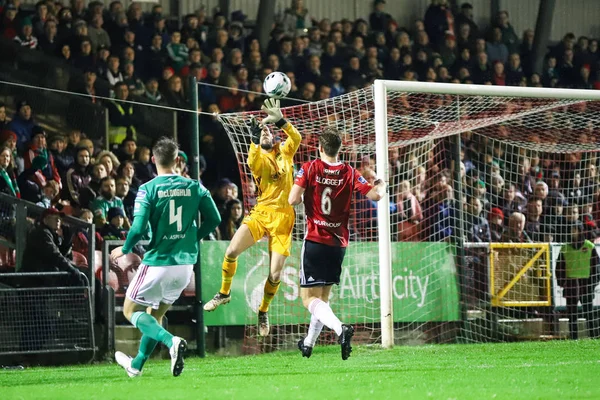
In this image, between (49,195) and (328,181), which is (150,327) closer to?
(328,181)

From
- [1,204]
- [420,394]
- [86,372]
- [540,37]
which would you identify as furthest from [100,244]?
[540,37]

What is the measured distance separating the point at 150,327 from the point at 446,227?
7997mm

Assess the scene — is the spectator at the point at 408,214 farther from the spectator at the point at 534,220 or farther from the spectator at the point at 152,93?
the spectator at the point at 152,93

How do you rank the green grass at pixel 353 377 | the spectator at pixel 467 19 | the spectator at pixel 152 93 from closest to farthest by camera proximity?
the green grass at pixel 353 377 → the spectator at pixel 152 93 → the spectator at pixel 467 19

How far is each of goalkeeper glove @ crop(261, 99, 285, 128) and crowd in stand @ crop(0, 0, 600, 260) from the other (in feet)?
7.10

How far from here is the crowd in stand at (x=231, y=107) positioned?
14953mm

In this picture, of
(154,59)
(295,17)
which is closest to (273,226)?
(154,59)

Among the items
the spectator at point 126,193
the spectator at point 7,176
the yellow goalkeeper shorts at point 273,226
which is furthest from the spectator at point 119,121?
the yellow goalkeeper shorts at point 273,226

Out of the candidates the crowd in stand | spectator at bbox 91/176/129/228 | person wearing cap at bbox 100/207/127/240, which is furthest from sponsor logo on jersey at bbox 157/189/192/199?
spectator at bbox 91/176/129/228

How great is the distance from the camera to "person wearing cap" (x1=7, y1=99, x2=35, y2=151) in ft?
50.5

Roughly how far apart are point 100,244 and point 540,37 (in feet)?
45.7

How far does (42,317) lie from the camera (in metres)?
13.1

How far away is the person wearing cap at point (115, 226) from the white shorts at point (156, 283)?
16.5 ft

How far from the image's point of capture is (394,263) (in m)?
15.3
